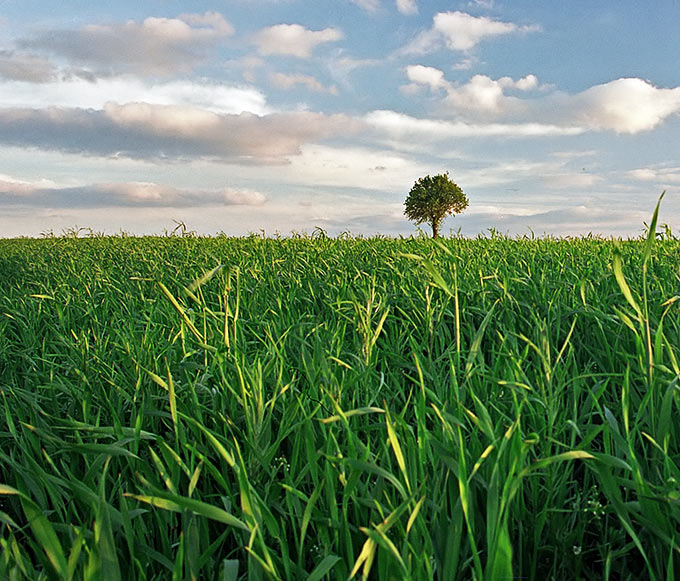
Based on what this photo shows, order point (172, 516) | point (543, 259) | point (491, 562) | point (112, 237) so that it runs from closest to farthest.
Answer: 1. point (491, 562)
2. point (172, 516)
3. point (543, 259)
4. point (112, 237)

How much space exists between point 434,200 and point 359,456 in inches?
1667

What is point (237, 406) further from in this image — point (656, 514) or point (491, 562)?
point (656, 514)

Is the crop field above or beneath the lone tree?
beneath

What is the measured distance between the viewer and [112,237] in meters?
11.3

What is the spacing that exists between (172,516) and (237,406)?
0.53 m

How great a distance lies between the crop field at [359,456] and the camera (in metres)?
1.07

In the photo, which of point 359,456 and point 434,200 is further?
point 434,200

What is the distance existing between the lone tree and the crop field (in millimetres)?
40219

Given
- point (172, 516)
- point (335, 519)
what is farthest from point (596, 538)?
point (172, 516)

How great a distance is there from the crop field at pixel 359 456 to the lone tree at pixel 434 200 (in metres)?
40.2

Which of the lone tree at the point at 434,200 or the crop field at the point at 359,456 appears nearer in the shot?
the crop field at the point at 359,456

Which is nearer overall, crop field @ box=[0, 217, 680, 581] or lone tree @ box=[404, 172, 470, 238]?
crop field @ box=[0, 217, 680, 581]

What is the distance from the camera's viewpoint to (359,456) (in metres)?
1.38

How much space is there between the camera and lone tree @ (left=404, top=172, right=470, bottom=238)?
140 ft
